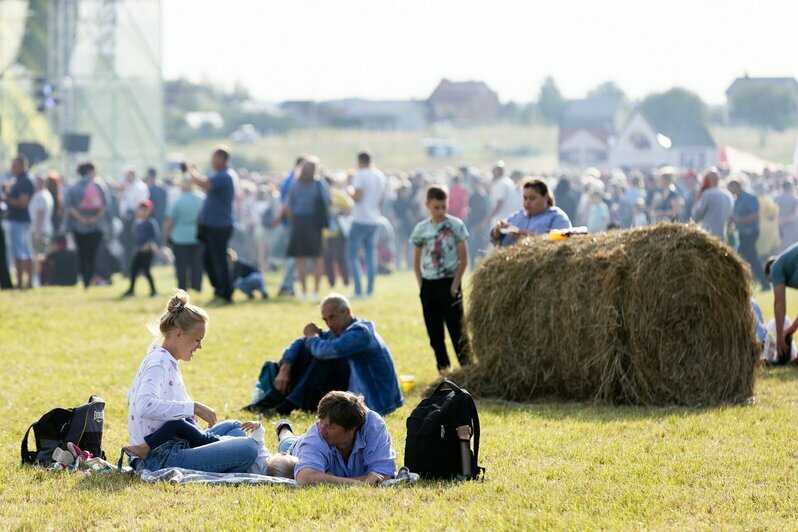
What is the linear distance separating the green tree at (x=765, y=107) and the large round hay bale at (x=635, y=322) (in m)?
34.8

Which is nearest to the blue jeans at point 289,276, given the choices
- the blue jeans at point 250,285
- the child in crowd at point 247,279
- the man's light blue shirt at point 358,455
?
the child in crowd at point 247,279

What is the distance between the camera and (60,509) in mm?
7414

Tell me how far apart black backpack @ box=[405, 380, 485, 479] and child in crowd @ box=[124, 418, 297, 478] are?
85 cm

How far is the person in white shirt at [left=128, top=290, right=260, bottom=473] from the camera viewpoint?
818 centimetres

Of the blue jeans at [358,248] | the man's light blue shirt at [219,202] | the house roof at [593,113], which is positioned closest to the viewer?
the man's light blue shirt at [219,202]

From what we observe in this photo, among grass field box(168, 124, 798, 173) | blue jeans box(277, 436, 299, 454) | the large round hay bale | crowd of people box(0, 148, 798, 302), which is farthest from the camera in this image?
grass field box(168, 124, 798, 173)

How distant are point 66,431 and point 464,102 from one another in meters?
87.8

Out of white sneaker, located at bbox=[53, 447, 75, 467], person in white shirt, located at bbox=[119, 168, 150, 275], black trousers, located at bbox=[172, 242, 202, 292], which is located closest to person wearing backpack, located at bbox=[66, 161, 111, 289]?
black trousers, located at bbox=[172, 242, 202, 292]

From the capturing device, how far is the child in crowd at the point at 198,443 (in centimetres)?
828

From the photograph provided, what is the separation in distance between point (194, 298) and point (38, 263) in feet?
17.7

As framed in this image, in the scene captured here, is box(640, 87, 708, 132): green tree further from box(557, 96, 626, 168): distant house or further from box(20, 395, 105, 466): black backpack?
box(20, 395, 105, 466): black backpack

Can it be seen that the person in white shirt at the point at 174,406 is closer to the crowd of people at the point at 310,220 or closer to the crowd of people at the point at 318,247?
the crowd of people at the point at 318,247

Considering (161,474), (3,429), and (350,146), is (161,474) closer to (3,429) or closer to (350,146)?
(3,429)

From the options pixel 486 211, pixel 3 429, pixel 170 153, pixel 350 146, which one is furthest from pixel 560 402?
pixel 170 153
